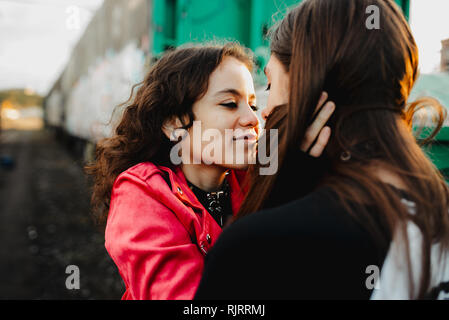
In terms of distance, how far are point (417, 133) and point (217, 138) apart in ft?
3.09

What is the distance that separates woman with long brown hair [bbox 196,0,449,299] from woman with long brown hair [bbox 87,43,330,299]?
0.09 m

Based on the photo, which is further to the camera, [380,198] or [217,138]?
[217,138]

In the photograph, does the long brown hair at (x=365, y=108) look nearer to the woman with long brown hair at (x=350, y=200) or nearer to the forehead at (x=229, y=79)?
the woman with long brown hair at (x=350, y=200)

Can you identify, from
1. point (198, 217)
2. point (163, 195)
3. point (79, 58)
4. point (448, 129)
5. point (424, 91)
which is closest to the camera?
point (163, 195)

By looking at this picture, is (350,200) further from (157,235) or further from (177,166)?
(177,166)

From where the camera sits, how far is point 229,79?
162 centimetres

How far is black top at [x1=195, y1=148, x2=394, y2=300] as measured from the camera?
0.78 m

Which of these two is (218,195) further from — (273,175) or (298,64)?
(298,64)

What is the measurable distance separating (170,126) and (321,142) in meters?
0.94

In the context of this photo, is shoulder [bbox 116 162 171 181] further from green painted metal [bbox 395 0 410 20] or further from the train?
green painted metal [bbox 395 0 410 20]

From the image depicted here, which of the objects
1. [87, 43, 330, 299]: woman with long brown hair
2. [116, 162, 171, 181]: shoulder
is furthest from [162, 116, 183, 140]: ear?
[116, 162, 171, 181]: shoulder

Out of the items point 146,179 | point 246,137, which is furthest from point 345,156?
point 146,179

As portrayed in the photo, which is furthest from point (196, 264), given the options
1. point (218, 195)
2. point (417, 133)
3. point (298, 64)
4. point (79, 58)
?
point (79, 58)
